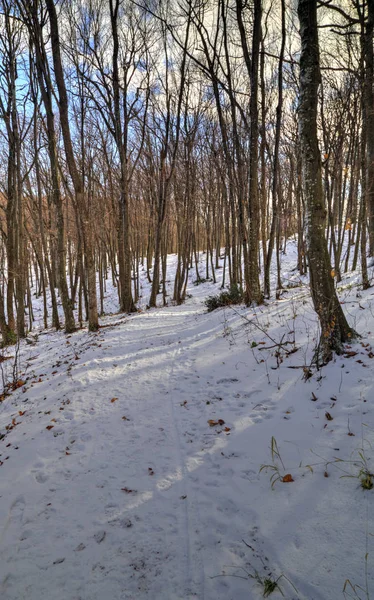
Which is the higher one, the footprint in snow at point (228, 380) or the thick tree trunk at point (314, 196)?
the thick tree trunk at point (314, 196)

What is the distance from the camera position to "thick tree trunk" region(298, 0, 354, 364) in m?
4.00

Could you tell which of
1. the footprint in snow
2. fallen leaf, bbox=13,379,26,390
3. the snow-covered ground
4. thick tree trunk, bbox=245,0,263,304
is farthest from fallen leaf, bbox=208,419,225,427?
thick tree trunk, bbox=245,0,263,304

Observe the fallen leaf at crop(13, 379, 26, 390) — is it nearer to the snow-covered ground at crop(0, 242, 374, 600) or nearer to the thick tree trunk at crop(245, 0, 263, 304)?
the snow-covered ground at crop(0, 242, 374, 600)

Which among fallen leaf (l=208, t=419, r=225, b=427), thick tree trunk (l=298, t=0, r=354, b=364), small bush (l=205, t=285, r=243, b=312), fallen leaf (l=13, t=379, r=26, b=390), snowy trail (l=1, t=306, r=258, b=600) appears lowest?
fallen leaf (l=13, t=379, r=26, b=390)

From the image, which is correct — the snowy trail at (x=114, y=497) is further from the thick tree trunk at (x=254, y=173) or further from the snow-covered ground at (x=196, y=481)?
the thick tree trunk at (x=254, y=173)

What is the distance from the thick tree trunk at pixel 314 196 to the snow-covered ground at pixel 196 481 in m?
0.39

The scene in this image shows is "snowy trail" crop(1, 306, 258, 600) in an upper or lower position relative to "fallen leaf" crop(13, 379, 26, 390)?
upper

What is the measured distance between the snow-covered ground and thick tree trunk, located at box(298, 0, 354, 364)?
0.39 metres

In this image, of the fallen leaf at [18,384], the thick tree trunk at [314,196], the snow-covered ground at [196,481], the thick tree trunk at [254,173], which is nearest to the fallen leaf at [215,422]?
the snow-covered ground at [196,481]

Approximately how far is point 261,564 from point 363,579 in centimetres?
62

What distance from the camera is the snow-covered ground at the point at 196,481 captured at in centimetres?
194

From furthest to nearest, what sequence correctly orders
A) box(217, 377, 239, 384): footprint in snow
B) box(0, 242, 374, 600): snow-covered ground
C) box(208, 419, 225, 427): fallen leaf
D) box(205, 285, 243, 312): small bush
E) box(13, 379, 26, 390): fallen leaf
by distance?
box(205, 285, 243, 312): small bush → box(13, 379, 26, 390): fallen leaf → box(217, 377, 239, 384): footprint in snow → box(208, 419, 225, 427): fallen leaf → box(0, 242, 374, 600): snow-covered ground

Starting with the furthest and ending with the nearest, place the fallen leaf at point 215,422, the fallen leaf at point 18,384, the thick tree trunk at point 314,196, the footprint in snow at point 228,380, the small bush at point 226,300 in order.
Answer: the small bush at point 226,300 < the fallen leaf at point 18,384 < the footprint in snow at point 228,380 < the thick tree trunk at point 314,196 < the fallen leaf at point 215,422

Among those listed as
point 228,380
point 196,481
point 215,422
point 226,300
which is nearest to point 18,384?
point 228,380
